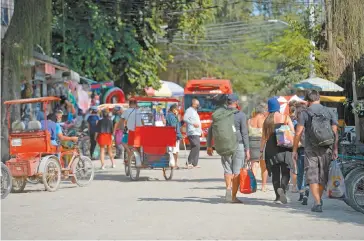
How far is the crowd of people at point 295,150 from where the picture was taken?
12727mm

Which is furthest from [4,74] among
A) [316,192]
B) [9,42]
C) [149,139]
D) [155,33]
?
[155,33]

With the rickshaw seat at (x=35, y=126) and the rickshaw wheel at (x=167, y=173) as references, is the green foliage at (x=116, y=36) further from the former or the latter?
the rickshaw seat at (x=35, y=126)

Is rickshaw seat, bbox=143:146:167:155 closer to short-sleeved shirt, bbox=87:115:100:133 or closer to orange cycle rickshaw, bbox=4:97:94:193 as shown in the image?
orange cycle rickshaw, bbox=4:97:94:193

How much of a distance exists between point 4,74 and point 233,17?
38.7 metres

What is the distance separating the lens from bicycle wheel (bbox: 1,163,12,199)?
50.4 feet

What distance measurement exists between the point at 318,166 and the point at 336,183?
17.3 inches

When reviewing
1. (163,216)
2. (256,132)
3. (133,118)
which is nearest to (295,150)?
(163,216)

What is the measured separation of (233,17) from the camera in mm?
57875

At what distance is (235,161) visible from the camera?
14.0 metres

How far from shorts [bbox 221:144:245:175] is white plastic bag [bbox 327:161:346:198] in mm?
1921

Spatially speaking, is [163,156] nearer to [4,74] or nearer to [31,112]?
[4,74]

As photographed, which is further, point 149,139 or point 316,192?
point 149,139

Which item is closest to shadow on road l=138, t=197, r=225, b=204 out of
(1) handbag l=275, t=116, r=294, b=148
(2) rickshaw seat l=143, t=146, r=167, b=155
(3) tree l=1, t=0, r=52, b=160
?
(1) handbag l=275, t=116, r=294, b=148

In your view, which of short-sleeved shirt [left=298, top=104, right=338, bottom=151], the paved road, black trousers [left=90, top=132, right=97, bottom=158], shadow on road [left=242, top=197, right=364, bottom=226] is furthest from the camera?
black trousers [left=90, top=132, right=97, bottom=158]
